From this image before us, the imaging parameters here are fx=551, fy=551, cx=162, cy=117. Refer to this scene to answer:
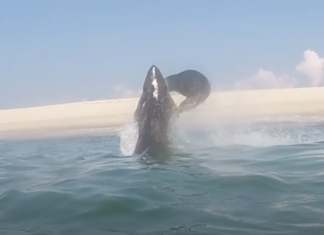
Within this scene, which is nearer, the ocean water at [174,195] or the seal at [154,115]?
the ocean water at [174,195]

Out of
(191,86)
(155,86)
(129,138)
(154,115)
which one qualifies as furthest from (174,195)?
(129,138)

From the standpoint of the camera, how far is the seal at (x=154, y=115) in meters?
9.10

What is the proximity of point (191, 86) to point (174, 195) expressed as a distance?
3563 millimetres

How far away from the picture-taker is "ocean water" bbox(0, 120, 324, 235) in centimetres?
518

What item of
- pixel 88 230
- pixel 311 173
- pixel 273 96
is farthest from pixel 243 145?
pixel 273 96

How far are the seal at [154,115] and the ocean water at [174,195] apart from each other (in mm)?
291

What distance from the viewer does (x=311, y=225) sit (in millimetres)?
5055

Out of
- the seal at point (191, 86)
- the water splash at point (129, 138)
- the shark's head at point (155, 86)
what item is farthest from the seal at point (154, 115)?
the water splash at point (129, 138)

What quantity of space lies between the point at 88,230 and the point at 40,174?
4136mm

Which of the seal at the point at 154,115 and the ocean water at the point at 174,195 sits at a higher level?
the seal at the point at 154,115

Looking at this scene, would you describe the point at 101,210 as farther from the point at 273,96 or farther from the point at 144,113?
the point at 273,96

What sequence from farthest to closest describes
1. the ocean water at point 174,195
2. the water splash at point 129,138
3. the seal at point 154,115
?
the water splash at point 129,138 < the seal at point 154,115 < the ocean water at point 174,195

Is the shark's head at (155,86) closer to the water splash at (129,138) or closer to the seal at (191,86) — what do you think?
the seal at (191,86)

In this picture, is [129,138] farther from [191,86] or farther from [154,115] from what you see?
[191,86]
